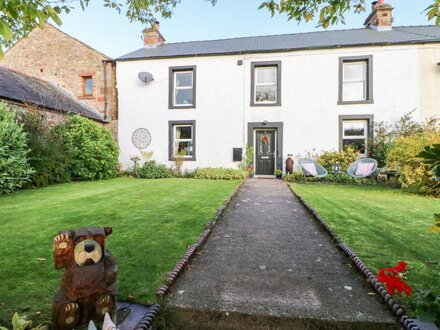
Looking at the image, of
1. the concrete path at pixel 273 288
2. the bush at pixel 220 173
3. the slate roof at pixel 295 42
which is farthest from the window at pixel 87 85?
the concrete path at pixel 273 288

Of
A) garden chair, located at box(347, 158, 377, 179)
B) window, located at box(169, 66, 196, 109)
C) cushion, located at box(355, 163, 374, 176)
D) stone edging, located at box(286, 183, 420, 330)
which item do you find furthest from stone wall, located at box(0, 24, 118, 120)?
stone edging, located at box(286, 183, 420, 330)

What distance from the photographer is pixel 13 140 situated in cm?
806

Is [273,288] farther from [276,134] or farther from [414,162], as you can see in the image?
[276,134]

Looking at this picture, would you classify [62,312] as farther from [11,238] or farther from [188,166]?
[188,166]

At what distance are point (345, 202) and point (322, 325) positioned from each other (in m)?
5.42

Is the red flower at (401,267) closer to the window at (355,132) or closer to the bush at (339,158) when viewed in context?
the bush at (339,158)

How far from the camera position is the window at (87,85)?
15746mm

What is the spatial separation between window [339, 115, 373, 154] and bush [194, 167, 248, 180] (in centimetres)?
486

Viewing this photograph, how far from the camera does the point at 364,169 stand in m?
10.7

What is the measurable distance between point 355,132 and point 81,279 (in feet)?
44.7

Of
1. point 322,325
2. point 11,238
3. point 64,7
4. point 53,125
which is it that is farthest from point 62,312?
point 53,125

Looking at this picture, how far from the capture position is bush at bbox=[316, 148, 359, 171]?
40.3 ft

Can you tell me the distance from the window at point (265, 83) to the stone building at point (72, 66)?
24.7 feet

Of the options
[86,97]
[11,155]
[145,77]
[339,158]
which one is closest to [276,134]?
[339,158]
